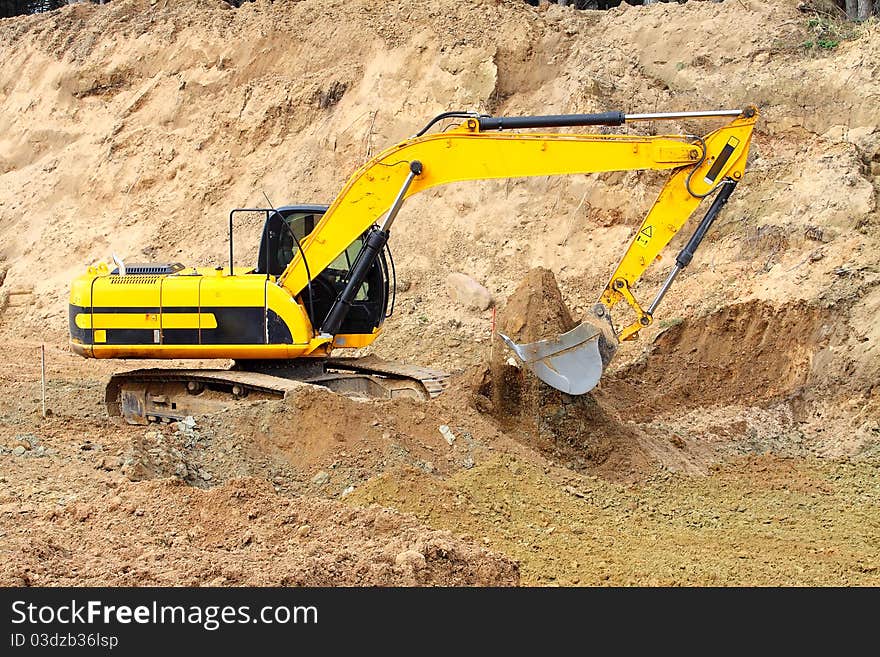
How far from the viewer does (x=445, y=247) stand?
597 inches

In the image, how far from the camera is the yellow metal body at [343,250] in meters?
8.91

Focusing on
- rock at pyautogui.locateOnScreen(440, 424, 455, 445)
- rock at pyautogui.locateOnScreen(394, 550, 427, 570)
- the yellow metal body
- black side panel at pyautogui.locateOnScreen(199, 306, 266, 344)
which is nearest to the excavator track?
the yellow metal body

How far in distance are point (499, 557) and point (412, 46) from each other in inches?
504

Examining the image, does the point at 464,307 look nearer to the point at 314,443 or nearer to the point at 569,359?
the point at 569,359

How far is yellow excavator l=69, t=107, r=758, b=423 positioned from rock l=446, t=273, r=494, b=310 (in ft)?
12.1

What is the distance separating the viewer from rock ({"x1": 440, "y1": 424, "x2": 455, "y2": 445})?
27.9 feet

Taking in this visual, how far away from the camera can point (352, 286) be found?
9586 mm

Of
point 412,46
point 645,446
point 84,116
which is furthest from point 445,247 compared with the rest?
point 84,116

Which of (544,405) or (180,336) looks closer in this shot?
(544,405)

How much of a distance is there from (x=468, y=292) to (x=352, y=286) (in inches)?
187

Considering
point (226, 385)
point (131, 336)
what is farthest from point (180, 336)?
point (226, 385)

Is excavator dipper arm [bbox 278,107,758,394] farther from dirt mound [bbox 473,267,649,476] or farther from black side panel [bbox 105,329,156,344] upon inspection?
black side panel [bbox 105,329,156,344]

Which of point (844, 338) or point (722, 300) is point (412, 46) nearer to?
point (722, 300)

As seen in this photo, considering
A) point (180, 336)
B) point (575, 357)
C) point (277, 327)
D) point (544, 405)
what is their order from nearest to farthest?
point (575, 357) < point (544, 405) < point (277, 327) < point (180, 336)
